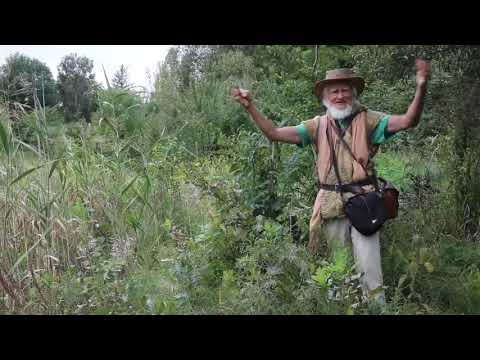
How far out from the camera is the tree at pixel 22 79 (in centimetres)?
447

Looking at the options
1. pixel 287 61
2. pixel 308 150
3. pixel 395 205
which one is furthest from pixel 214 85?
pixel 395 205

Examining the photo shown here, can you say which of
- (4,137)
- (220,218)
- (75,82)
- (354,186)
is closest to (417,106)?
(354,186)

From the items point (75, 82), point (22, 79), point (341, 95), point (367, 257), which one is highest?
point (75, 82)

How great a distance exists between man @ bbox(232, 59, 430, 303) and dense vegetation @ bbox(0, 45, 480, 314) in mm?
208

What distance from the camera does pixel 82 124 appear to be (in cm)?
546

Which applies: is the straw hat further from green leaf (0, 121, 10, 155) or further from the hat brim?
green leaf (0, 121, 10, 155)

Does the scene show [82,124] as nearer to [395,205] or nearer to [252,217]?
[252,217]

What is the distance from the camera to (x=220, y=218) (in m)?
4.54

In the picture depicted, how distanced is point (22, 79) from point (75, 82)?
3.64 metres

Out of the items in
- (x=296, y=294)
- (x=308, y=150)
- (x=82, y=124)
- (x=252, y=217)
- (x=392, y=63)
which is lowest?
(x=296, y=294)

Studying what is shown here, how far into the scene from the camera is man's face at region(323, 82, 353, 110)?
3908mm

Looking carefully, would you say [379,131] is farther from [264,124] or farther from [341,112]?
→ [264,124]

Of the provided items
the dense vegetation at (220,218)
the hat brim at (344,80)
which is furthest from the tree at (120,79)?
the hat brim at (344,80)

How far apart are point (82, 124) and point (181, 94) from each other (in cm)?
619
